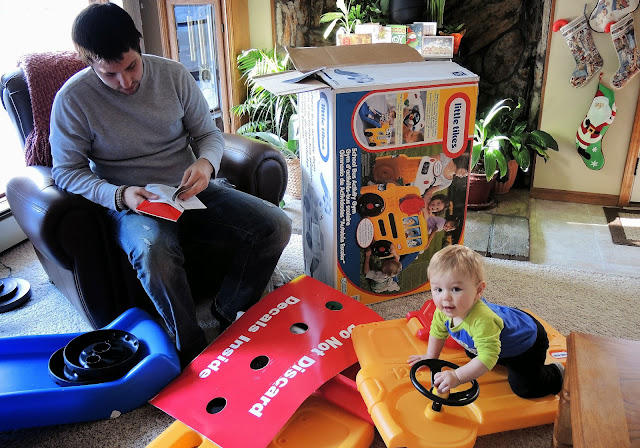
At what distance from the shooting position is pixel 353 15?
9.60 ft

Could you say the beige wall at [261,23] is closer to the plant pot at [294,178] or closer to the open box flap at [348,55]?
the plant pot at [294,178]

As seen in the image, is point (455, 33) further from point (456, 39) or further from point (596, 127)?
point (596, 127)

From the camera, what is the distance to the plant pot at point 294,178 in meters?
2.85

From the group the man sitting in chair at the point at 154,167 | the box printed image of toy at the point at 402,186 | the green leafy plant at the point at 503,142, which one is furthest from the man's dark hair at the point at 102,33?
the green leafy plant at the point at 503,142

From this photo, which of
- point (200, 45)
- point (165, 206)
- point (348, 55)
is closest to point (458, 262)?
point (165, 206)

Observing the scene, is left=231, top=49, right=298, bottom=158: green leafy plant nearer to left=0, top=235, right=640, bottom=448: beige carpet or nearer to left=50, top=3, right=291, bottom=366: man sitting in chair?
left=0, top=235, right=640, bottom=448: beige carpet

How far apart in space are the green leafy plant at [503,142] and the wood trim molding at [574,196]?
20 cm

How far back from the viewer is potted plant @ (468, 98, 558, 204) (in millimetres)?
2705

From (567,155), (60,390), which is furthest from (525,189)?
(60,390)

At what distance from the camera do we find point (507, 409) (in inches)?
50.4

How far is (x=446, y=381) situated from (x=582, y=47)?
82.6 inches

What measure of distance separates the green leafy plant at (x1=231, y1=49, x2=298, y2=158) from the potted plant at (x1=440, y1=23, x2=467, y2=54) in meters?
0.87

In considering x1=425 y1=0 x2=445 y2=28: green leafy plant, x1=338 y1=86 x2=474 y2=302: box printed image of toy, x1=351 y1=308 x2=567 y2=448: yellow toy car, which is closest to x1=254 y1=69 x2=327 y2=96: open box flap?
x1=338 y1=86 x2=474 y2=302: box printed image of toy

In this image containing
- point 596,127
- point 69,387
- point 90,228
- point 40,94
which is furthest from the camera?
point 596,127
